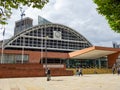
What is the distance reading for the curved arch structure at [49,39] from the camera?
213 feet

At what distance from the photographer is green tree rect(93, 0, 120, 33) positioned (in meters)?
12.0

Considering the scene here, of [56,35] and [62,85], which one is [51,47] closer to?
[56,35]

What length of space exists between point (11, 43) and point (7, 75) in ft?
107

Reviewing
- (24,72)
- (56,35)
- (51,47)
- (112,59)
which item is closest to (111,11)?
(24,72)

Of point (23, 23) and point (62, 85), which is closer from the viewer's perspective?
point (62, 85)

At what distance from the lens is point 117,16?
12.4 meters

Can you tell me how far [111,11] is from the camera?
12469 millimetres

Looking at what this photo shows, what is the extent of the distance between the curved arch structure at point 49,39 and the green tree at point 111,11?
1906 inches

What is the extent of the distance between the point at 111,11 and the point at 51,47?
2233 inches

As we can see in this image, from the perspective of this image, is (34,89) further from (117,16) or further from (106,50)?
(106,50)

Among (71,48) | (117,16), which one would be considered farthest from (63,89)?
(71,48)

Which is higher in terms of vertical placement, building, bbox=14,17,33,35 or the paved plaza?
building, bbox=14,17,33,35

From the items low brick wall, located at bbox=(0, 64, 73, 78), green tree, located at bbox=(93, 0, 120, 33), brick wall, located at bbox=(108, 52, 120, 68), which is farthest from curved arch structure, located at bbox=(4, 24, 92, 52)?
green tree, located at bbox=(93, 0, 120, 33)

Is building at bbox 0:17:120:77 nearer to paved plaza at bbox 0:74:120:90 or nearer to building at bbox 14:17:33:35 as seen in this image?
paved plaza at bbox 0:74:120:90
